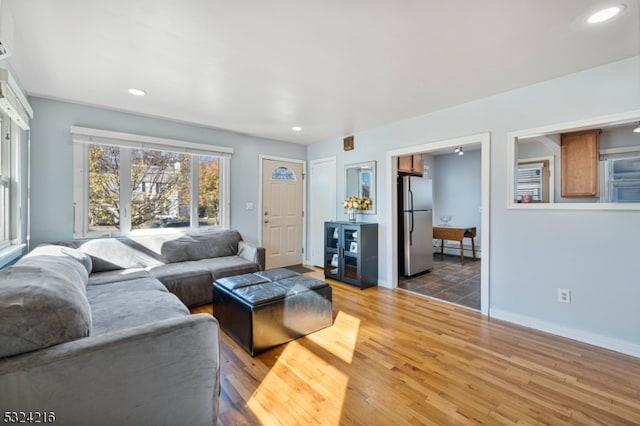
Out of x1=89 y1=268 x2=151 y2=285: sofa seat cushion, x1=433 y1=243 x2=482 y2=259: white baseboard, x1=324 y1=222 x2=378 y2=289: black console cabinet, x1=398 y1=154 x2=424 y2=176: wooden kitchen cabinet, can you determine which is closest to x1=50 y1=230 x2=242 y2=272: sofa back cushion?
x1=89 y1=268 x2=151 y2=285: sofa seat cushion

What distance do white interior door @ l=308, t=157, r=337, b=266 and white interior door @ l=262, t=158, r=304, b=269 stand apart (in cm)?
22

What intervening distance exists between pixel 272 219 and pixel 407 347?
3197 mm

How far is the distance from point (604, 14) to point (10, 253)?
15.0ft

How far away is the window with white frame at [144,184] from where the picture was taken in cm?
329

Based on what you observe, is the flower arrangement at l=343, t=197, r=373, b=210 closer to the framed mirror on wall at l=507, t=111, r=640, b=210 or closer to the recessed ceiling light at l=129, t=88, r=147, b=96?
the framed mirror on wall at l=507, t=111, r=640, b=210

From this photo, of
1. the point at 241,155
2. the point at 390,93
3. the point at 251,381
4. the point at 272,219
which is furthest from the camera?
the point at 272,219

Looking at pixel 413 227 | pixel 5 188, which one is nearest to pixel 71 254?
pixel 5 188

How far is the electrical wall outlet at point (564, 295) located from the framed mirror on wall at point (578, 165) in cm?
75

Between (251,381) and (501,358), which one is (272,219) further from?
(501,358)

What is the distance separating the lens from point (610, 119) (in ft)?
7.52

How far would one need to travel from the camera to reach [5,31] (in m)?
1.47

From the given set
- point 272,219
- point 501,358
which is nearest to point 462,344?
point 501,358

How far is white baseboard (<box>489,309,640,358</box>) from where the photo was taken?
224 cm

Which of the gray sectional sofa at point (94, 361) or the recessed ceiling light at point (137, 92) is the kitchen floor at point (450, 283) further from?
the recessed ceiling light at point (137, 92)
